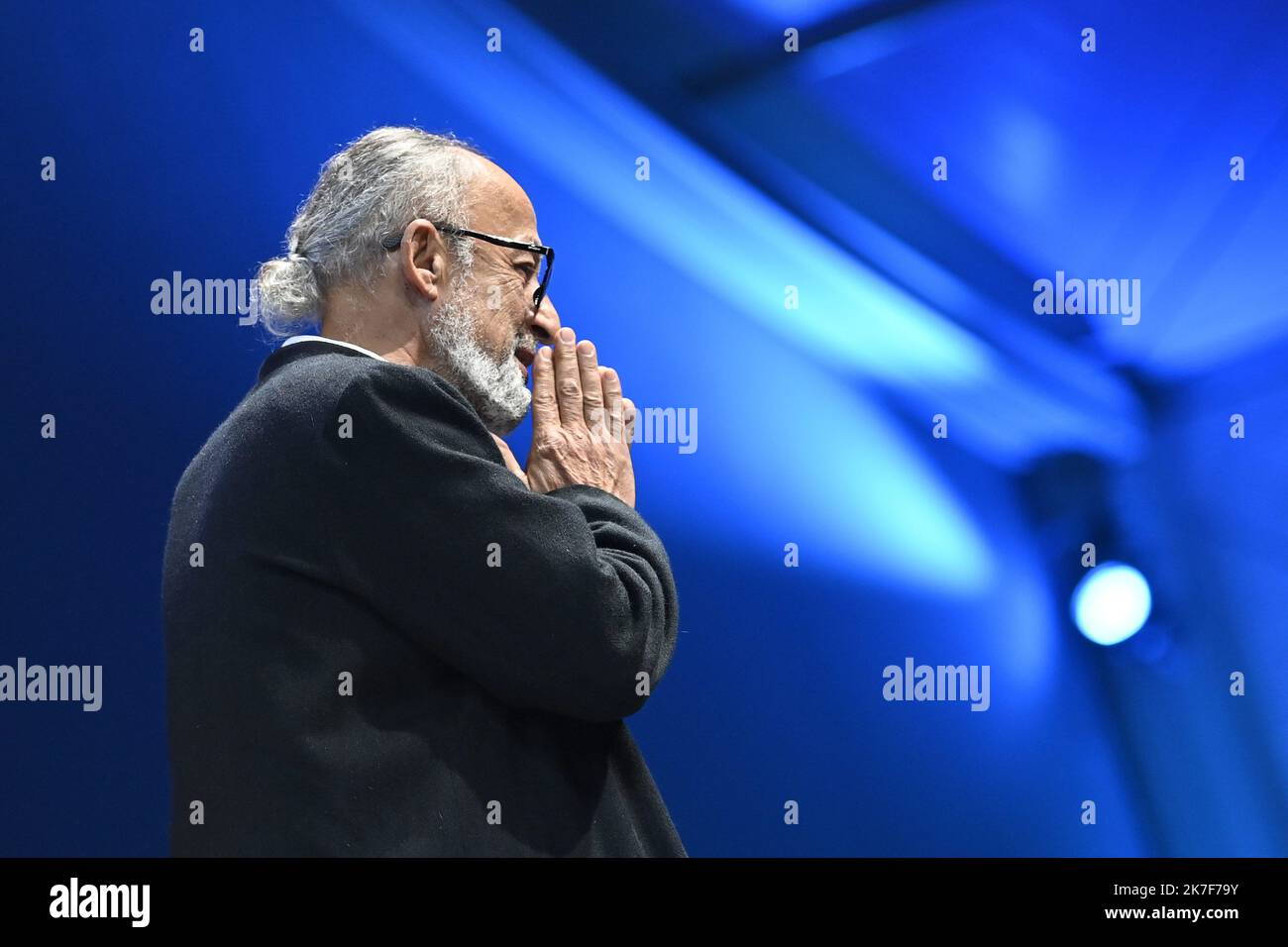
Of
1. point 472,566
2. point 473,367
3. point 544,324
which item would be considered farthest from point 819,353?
point 472,566

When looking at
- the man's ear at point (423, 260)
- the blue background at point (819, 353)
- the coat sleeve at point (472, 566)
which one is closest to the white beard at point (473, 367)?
the man's ear at point (423, 260)

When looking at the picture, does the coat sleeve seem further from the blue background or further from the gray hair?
the blue background

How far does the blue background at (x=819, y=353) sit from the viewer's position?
2312 millimetres

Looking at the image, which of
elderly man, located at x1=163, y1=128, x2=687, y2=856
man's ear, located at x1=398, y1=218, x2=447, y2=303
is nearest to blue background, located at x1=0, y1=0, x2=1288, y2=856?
man's ear, located at x1=398, y1=218, x2=447, y2=303

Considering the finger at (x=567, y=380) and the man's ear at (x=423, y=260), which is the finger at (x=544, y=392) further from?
the man's ear at (x=423, y=260)

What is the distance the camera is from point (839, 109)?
2.45 metres

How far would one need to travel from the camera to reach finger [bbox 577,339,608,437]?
1.64 metres

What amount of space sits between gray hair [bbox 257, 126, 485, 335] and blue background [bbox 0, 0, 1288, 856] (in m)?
0.69

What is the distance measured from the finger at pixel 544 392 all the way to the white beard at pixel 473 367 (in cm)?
3

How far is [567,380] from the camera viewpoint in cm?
164

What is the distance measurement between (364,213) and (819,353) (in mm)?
1053

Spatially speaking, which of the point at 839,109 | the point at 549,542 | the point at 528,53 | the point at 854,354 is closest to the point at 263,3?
the point at 528,53

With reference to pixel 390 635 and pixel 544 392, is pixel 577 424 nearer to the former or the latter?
pixel 544 392

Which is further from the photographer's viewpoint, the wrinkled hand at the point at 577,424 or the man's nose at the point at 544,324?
the man's nose at the point at 544,324
